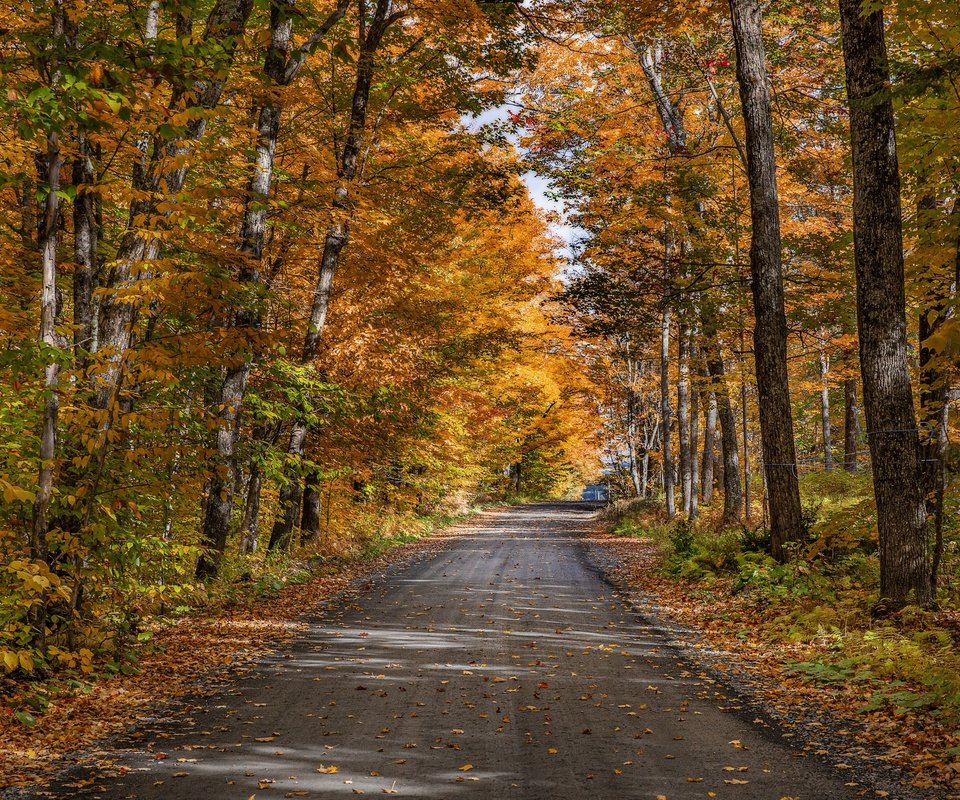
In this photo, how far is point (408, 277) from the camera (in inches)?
651

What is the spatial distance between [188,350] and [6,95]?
254 cm

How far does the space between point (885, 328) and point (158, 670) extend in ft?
28.2

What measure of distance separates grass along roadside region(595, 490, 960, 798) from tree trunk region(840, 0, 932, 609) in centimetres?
75

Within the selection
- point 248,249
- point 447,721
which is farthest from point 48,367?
point 248,249

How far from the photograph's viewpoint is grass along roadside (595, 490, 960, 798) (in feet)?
17.8

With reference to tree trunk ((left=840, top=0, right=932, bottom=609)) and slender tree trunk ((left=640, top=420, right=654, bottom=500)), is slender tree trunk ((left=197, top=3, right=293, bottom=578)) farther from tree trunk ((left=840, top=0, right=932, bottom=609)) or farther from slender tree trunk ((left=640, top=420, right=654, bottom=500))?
slender tree trunk ((left=640, top=420, right=654, bottom=500))

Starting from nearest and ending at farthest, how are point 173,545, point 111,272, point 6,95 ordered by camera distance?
point 6,95, point 173,545, point 111,272

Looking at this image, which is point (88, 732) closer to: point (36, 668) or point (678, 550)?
point (36, 668)

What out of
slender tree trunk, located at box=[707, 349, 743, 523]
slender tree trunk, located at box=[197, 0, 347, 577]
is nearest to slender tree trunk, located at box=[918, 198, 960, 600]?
slender tree trunk, located at box=[707, 349, 743, 523]

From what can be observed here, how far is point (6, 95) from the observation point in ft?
16.9

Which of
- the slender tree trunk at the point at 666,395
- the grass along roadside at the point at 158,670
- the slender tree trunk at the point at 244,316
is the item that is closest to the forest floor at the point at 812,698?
the grass along roadside at the point at 158,670

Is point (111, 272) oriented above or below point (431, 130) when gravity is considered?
below

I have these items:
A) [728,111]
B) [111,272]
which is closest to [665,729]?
[111,272]

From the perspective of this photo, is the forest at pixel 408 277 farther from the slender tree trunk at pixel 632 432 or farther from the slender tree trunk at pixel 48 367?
the slender tree trunk at pixel 632 432
